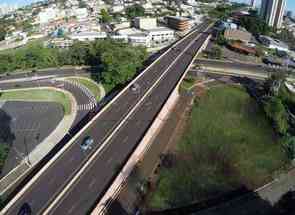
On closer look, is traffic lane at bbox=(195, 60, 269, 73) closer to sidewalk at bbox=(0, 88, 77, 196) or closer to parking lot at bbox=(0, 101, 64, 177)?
sidewalk at bbox=(0, 88, 77, 196)

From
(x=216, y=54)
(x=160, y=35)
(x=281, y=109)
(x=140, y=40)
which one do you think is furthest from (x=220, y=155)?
(x=160, y=35)

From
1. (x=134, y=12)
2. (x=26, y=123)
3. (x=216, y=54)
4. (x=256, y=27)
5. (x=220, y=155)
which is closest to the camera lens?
(x=220, y=155)

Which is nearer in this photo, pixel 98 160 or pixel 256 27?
pixel 98 160

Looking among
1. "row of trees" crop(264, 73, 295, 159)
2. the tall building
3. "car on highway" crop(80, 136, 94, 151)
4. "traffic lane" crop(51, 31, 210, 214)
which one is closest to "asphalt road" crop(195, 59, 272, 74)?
"row of trees" crop(264, 73, 295, 159)

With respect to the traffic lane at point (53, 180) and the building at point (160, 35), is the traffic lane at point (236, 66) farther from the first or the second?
the traffic lane at point (53, 180)

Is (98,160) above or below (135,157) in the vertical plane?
above

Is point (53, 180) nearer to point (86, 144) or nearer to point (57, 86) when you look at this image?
point (86, 144)

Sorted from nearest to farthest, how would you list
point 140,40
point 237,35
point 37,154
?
point 37,154 < point 140,40 < point 237,35
